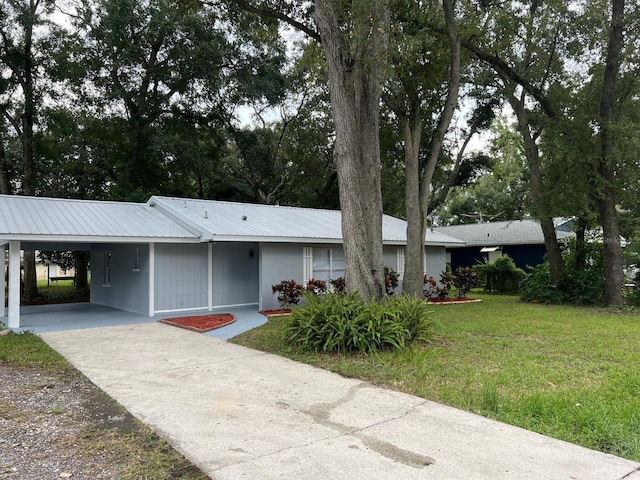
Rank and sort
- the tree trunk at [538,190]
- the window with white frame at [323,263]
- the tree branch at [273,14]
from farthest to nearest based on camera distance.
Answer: the tree trunk at [538,190]
the window with white frame at [323,263]
the tree branch at [273,14]

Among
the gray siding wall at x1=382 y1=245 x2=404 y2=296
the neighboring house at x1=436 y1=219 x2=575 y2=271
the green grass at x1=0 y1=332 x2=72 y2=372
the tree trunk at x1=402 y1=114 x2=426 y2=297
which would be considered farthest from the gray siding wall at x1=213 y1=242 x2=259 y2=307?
the neighboring house at x1=436 y1=219 x2=575 y2=271

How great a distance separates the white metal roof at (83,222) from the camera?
916 cm

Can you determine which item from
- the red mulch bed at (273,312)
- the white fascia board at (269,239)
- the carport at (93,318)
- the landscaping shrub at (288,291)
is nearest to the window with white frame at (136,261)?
the carport at (93,318)

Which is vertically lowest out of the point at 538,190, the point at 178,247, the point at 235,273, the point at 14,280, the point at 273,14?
the point at 235,273

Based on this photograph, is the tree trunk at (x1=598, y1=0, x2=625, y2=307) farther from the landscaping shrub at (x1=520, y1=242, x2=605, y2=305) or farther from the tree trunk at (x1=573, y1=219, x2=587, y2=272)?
the tree trunk at (x1=573, y1=219, x2=587, y2=272)

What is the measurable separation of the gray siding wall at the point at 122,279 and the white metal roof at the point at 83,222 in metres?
0.75

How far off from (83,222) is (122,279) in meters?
2.40

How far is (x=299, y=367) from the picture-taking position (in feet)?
19.8

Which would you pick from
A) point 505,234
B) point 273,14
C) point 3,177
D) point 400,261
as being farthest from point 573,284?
point 3,177

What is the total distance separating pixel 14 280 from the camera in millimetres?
9070

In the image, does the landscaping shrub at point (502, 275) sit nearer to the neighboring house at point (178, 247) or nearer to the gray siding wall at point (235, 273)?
the neighboring house at point (178, 247)

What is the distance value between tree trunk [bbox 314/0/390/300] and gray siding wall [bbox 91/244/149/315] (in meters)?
5.81

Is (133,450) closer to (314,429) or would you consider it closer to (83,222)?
(314,429)

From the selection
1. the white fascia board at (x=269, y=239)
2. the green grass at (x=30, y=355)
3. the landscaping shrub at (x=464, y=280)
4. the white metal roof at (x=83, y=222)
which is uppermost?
the white metal roof at (x=83, y=222)
